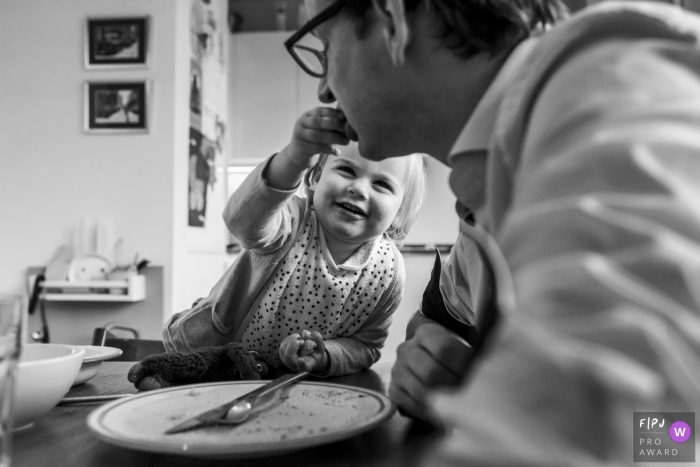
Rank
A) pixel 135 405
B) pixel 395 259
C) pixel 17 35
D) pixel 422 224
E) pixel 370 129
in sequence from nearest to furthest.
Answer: pixel 135 405, pixel 370 129, pixel 395 259, pixel 17 35, pixel 422 224

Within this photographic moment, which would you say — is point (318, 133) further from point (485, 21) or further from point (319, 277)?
point (319, 277)

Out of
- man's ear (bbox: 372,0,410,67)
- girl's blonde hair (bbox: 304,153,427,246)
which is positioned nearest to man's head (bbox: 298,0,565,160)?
man's ear (bbox: 372,0,410,67)

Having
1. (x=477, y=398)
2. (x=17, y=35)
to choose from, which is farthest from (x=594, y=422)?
(x=17, y=35)

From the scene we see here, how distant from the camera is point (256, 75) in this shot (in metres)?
3.97

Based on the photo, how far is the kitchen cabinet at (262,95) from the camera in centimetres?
394

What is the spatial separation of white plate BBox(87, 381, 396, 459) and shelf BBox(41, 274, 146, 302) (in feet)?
7.09

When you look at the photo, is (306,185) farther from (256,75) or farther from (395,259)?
(256,75)

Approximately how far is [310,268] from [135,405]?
0.83 meters

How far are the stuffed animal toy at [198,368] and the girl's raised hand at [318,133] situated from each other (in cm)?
35

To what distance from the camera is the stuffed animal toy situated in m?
0.78

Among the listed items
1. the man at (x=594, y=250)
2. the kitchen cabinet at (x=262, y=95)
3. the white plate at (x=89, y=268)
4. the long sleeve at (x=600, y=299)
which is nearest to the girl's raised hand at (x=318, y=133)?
the man at (x=594, y=250)

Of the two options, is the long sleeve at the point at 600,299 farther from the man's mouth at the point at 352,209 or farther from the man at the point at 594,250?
the man's mouth at the point at 352,209

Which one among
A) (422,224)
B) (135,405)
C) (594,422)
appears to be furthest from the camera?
(422,224)

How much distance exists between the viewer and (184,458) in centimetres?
49
